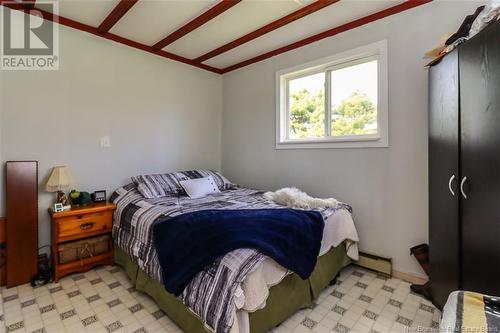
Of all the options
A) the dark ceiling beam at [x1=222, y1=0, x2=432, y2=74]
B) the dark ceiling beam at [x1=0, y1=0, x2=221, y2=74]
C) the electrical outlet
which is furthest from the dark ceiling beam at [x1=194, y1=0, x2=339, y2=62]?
the electrical outlet

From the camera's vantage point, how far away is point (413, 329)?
1.63m

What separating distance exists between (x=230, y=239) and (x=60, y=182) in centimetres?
188

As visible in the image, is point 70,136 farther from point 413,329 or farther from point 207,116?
point 413,329

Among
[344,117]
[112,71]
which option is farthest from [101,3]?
[344,117]

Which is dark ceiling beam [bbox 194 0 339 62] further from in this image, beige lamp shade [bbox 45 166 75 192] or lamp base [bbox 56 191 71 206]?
lamp base [bbox 56 191 71 206]

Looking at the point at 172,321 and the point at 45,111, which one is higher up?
the point at 45,111

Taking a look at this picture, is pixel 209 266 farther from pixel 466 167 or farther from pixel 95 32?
pixel 95 32

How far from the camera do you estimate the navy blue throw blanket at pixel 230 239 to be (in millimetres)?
1459

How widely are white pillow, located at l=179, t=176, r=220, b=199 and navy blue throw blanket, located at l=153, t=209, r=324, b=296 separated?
2.94ft

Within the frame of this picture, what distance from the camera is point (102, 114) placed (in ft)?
9.17

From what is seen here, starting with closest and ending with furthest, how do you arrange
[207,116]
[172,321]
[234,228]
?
[234,228], [172,321], [207,116]

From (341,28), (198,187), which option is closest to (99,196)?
(198,187)

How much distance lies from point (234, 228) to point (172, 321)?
2.68ft

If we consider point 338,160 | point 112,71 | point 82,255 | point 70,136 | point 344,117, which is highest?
point 112,71
